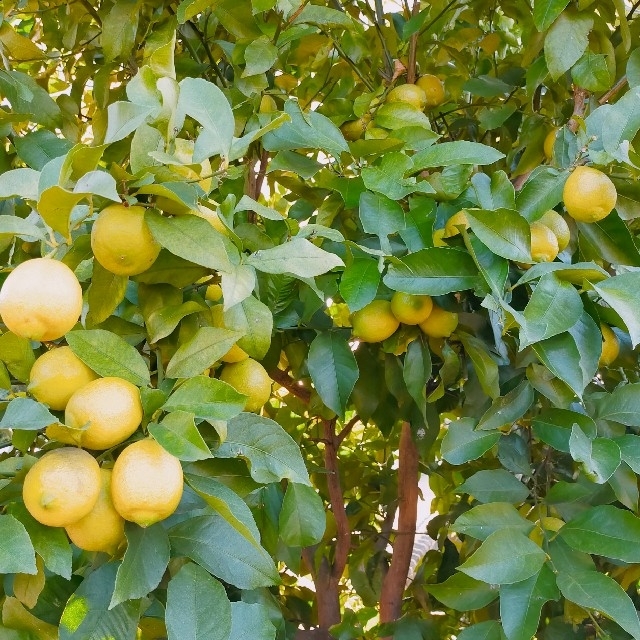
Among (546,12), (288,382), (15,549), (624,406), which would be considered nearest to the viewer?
(15,549)

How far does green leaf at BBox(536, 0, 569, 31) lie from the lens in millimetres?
938

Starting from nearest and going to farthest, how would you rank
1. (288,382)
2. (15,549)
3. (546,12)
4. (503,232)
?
(15,549) → (503,232) → (546,12) → (288,382)

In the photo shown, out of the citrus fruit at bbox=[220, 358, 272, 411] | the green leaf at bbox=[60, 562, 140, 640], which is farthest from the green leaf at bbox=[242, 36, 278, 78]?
the green leaf at bbox=[60, 562, 140, 640]

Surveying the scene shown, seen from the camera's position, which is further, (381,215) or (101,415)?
(381,215)

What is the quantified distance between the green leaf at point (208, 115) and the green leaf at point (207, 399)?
0.18m

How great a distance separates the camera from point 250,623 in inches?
26.4

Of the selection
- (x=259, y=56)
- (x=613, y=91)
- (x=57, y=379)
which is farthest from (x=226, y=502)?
(x=613, y=91)

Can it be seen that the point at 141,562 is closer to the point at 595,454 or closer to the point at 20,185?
the point at 20,185

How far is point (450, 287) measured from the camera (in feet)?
2.51

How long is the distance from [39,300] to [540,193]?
1.78ft

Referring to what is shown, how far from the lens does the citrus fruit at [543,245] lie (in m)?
0.78

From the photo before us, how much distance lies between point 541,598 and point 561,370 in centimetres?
25

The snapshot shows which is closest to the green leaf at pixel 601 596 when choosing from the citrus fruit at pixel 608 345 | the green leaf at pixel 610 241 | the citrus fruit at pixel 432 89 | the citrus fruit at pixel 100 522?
the citrus fruit at pixel 608 345

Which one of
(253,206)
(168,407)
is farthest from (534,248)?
(168,407)
